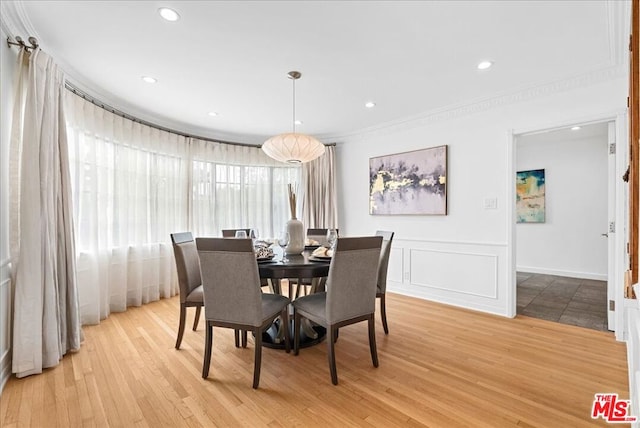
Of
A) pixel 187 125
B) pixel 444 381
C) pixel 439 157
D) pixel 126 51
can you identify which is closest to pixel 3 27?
pixel 126 51

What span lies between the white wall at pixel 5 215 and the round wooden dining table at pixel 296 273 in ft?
5.77

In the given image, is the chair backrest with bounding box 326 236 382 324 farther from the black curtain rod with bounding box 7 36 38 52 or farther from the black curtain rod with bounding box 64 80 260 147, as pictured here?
the black curtain rod with bounding box 64 80 260 147

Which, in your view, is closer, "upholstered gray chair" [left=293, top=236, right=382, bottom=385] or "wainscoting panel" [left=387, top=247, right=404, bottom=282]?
"upholstered gray chair" [left=293, top=236, right=382, bottom=385]

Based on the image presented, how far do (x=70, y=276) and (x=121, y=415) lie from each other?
4.60ft

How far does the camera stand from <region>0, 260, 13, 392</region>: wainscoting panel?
1.97m

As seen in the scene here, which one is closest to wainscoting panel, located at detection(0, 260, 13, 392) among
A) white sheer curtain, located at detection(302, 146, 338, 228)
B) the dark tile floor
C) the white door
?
white sheer curtain, located at detection(302, 146, 338, 228)

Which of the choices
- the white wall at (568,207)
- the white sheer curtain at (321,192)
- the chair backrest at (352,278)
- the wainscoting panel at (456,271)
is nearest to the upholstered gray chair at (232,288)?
the chair backrest at (352,278)

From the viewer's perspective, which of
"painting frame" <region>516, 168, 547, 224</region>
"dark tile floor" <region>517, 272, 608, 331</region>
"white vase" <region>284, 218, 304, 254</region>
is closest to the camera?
"white vase" <region>284, 218, 304, 254</region>

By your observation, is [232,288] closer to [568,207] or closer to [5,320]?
[5,320]

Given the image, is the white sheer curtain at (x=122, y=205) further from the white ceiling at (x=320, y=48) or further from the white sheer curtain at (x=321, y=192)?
the white sheer curtain at (x=321, y=192)

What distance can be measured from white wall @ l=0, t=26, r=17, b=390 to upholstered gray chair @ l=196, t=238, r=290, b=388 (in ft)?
4.47

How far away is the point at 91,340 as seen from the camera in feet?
8.77

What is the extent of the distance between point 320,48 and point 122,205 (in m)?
2.91

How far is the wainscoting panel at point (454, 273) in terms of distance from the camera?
336 cm
